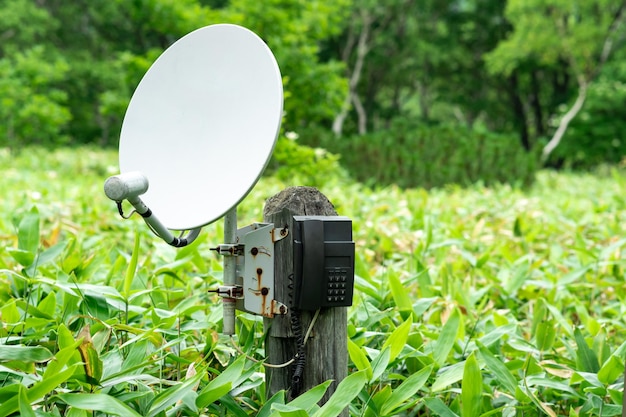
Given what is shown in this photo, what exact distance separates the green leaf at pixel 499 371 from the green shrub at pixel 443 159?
8847mm

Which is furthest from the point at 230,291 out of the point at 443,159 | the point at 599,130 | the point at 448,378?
the point at 599,130

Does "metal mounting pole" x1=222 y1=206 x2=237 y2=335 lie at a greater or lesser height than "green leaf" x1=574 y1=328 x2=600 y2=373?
greater

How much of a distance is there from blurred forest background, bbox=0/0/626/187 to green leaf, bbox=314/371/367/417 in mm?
5329

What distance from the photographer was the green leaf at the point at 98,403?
55.1 inches

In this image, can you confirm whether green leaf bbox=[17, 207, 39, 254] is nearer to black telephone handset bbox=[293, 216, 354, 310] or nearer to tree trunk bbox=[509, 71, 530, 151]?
black telephone handset bbox=[293, 216, 354, 310]

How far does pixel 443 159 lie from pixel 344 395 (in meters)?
9.67

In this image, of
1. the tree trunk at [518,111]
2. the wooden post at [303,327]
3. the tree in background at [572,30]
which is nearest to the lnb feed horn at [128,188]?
the wooden post at [303,327]

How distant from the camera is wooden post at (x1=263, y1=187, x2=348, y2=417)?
159 centimetres

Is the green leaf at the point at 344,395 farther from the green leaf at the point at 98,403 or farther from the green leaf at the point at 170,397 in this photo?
Answer: the green leaf at the point at 98,403

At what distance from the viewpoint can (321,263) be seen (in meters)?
1.55

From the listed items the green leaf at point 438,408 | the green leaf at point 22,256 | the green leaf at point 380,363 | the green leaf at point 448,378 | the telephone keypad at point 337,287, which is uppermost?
the telephone keypad at point 337,287

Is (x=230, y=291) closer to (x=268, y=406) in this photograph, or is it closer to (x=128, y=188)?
(x=268, y=406)

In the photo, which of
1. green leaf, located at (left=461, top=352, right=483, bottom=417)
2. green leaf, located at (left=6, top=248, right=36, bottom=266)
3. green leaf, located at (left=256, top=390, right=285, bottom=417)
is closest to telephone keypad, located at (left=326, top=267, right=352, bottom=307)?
green leaf, located at (left=256, top=390, right=285, bottom=417)

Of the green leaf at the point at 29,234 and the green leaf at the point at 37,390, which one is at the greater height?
the green leaf at the point at 29,234
